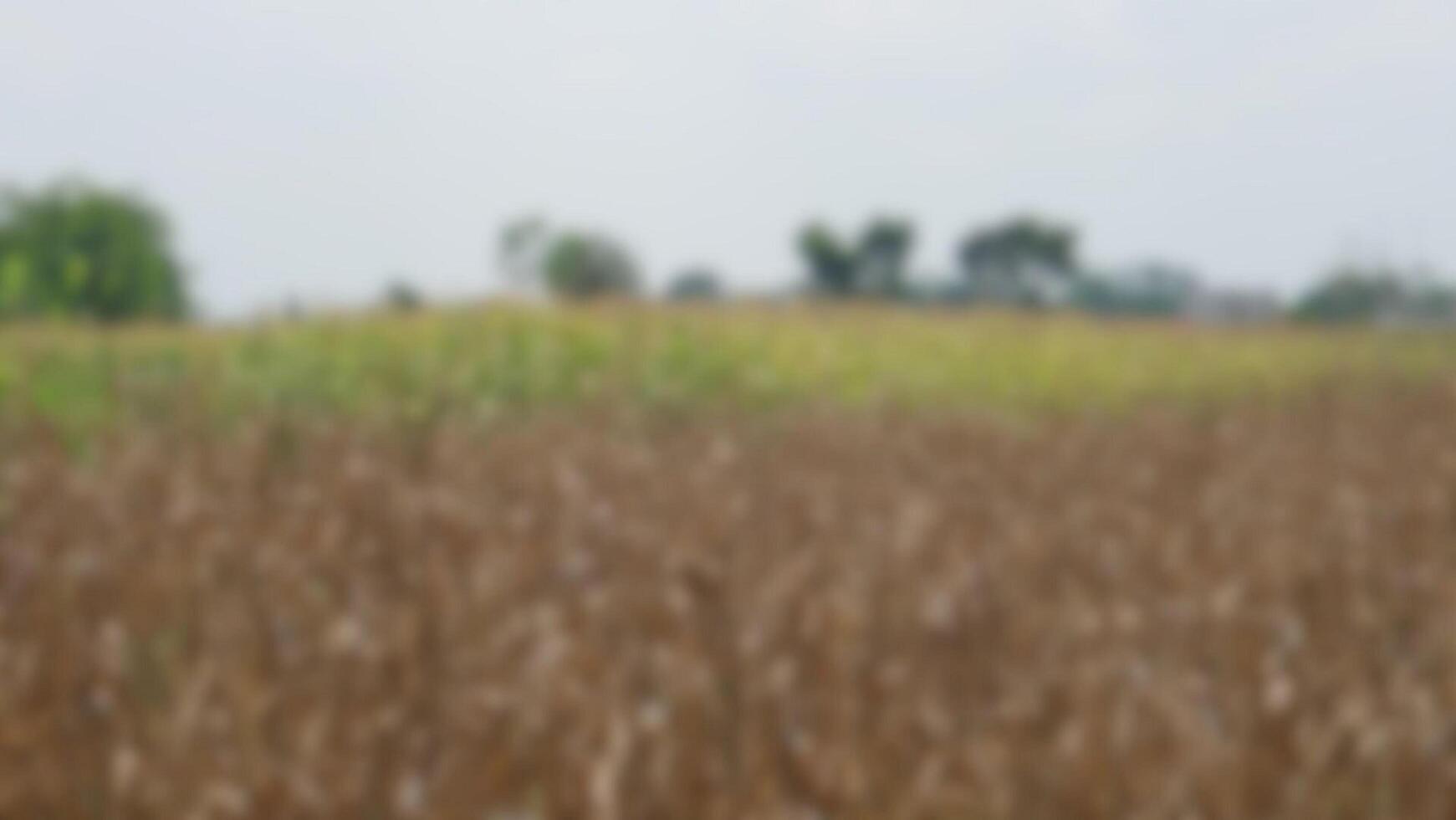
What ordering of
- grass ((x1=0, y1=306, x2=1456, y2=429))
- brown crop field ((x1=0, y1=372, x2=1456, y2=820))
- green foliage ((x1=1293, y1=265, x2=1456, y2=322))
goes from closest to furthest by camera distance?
brown crop field ((x1=0, y1=372, x2=1456, y2=820))
grass ((x1=0, y1=306, x2=1456, y2=429))
green foliage ((x1=1293, y1=265, x2=1456, y2=322))

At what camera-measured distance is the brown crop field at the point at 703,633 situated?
2.35m

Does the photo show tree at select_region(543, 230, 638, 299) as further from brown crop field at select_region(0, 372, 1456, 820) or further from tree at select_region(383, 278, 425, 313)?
brown crop field at select_region(0, 372, 1456, 820)

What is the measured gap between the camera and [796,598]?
3.93 m

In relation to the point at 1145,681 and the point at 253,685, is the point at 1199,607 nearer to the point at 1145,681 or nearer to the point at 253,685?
the point at 1145,681

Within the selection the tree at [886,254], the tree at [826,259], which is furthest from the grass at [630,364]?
the tree at [886,254]

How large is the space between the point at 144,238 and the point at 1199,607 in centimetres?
2381

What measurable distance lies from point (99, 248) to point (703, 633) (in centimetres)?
2424

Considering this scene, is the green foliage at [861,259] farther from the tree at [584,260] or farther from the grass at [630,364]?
the grass at [630,364]

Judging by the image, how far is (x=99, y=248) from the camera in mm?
26578

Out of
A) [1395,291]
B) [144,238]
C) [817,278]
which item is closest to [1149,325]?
[1395,291]

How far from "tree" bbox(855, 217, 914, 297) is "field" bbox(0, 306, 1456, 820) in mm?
22182

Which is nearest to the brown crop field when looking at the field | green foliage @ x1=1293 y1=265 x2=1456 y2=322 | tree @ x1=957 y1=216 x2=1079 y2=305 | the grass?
the field

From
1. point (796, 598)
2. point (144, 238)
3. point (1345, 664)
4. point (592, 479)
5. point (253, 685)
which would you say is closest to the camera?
point (253, 685)

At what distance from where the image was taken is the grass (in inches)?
433
